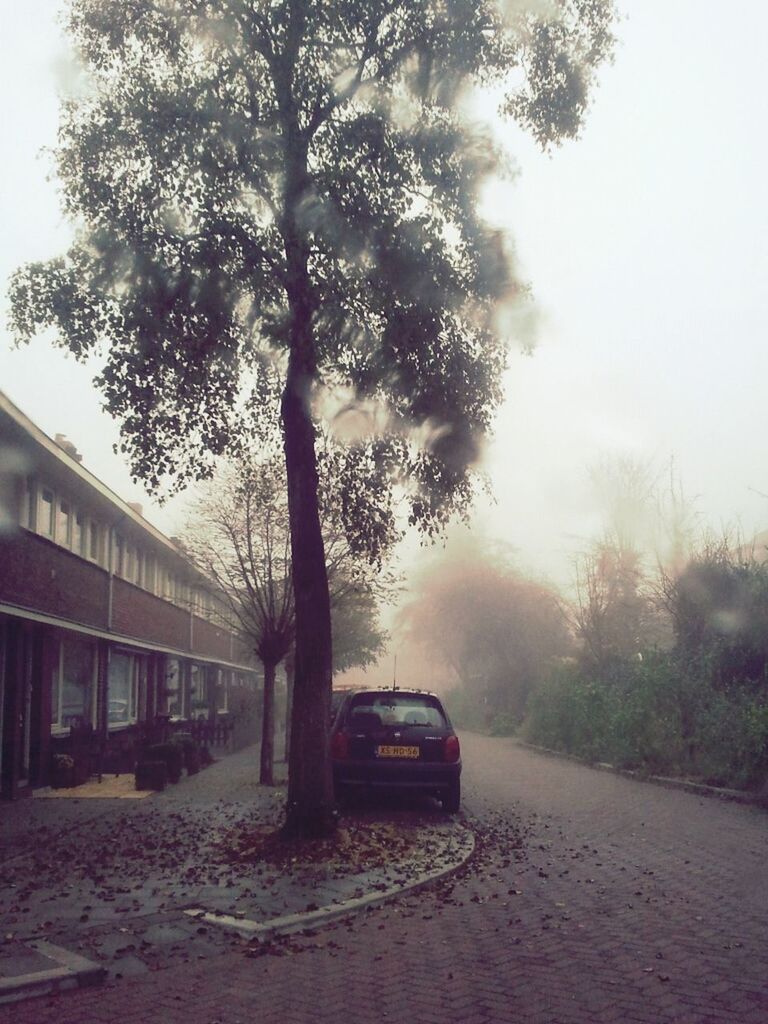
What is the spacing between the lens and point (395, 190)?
1184 cm

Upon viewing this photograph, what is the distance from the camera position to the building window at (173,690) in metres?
33.5

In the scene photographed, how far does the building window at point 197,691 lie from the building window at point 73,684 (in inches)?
549

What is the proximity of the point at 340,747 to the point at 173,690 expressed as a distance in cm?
2095

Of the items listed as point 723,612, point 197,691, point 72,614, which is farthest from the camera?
point 197,691

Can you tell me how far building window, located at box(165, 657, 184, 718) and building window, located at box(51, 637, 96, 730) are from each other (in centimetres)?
976

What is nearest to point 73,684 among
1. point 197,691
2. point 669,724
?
point 669,724

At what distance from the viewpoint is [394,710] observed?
14.3 metres

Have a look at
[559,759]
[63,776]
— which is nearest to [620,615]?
[559,759]

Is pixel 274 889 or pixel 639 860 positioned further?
pixel 639 860

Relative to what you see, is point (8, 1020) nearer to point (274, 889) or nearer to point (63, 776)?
point (274, 889)

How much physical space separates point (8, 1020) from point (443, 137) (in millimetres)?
9916

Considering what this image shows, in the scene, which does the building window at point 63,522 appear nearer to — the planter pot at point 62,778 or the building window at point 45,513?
the building window at point 45,513

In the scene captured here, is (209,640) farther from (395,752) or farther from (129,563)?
(395,752)

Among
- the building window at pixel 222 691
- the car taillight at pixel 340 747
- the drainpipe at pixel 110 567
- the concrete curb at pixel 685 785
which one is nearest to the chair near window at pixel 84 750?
the drainpipe at pixel 110 567
